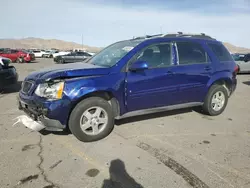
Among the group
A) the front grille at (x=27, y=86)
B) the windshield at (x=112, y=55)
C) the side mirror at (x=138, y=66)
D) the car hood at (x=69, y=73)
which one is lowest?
the front grille at (x=27, y=86)

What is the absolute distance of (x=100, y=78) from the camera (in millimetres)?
3754

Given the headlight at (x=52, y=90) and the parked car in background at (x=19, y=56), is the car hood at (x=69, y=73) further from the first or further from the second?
the parked car in background at (x=19, y=56)

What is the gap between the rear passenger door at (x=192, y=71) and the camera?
15.1ft

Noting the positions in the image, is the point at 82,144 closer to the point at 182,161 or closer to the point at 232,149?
the point at 182,161

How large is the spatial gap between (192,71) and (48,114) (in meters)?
3.03

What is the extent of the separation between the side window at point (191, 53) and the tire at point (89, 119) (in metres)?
1.90

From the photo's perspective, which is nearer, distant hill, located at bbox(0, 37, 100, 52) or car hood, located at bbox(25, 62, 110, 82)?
car hood, located at bbox(25, 62, 110, 82)

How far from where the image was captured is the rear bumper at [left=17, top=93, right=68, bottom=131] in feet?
11.3

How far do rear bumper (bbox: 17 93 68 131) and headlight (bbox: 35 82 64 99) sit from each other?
11 cm

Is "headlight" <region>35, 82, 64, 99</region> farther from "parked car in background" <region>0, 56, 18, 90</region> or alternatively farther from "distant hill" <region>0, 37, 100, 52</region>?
"distant hill" <region>0, 37, 100, 52</region>

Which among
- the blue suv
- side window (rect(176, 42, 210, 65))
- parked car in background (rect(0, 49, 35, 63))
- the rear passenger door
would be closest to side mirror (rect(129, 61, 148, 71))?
the blue suv

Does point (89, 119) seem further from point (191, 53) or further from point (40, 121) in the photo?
point (191, 53)

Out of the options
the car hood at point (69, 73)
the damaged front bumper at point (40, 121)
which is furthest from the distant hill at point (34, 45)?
the damaged front bumper at point (40, 121)

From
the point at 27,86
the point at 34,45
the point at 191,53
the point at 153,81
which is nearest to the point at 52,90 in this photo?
the point at 27,86
